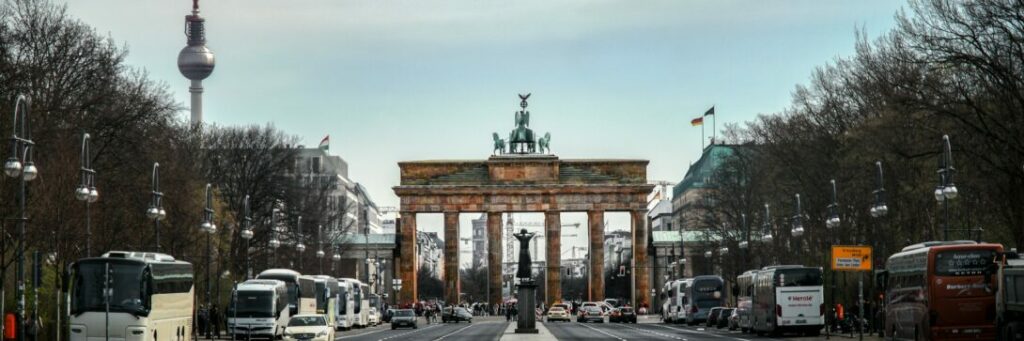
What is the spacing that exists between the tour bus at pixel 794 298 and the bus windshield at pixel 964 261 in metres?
21.6

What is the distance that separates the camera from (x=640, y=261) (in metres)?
155

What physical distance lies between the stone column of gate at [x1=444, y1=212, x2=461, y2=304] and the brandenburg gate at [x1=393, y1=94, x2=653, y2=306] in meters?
0.09

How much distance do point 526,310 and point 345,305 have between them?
76.5 feet

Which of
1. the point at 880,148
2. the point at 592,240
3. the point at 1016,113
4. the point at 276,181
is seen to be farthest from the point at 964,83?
the point at 592,240

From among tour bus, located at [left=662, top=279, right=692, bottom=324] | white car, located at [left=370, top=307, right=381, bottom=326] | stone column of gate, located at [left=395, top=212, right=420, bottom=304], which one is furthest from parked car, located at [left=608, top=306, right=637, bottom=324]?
stone column of gate, located at [left=395, top=212, right=420, bottom=304]

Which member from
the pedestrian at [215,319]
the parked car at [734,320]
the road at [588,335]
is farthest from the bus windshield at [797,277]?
the pedestrian at [215,319]

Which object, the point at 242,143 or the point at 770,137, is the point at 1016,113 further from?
the point at 242,143

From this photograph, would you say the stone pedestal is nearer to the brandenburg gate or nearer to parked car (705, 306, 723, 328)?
parked car (705, 306, 723, 328)

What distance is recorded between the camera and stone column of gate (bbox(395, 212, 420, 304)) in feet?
515

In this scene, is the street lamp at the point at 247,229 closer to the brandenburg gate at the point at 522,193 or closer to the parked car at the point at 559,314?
the parked car at the point at 559,314

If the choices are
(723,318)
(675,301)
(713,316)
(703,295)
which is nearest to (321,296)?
(723,318)

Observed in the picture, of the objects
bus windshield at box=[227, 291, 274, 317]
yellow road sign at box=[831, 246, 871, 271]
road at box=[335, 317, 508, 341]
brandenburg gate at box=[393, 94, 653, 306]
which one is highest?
brandenburg gate at box=[393, 94, 653, 306]

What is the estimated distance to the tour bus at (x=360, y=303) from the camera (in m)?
104

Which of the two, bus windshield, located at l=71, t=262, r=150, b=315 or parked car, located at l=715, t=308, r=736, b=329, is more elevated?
bus windshield, located at l=71, t=262, r=150, b=315
